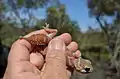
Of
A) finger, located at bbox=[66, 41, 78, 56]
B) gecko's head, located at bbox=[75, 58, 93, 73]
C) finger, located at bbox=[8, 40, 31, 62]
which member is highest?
finger, located at bbox=[8, 40, 31, 62]

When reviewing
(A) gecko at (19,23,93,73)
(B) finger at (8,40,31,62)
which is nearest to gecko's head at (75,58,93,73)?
(A) gecko at (19,23,93,73)

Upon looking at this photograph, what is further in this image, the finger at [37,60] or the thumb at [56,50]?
the finger at [37,60]

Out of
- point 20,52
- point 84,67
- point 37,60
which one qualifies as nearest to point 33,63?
point 37,60

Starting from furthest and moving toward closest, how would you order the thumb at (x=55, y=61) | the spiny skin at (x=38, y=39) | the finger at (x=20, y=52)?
the spiny skin at (x=38, y=39)
the finger at (x=20, y=52)
the thumb at (x=55, y=61)

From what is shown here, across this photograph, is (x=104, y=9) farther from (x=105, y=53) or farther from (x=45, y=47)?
(x=45, y=47)

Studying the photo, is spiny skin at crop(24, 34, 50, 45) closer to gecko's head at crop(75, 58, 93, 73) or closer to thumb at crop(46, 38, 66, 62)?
thumb at crop(46, 38, 66, 62)

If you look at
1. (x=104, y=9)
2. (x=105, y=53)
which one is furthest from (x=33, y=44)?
Result: (x=105, y=53)

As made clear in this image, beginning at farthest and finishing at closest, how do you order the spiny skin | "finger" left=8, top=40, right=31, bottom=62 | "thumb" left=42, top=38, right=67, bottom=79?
1. the spiny skin
2. "finger" left=8, top=40, right=31, bottom=62
3. "thumb" left=42, top=38, right=67, bottom=79

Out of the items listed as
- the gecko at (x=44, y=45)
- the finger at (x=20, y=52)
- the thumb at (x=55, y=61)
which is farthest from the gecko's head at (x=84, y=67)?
the finger at (x=20, y=52)

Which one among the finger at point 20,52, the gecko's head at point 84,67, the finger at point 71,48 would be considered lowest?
the gecko's head at point 84,67

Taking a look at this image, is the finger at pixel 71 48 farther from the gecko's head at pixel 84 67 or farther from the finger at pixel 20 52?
the finger at pixel 20 52
